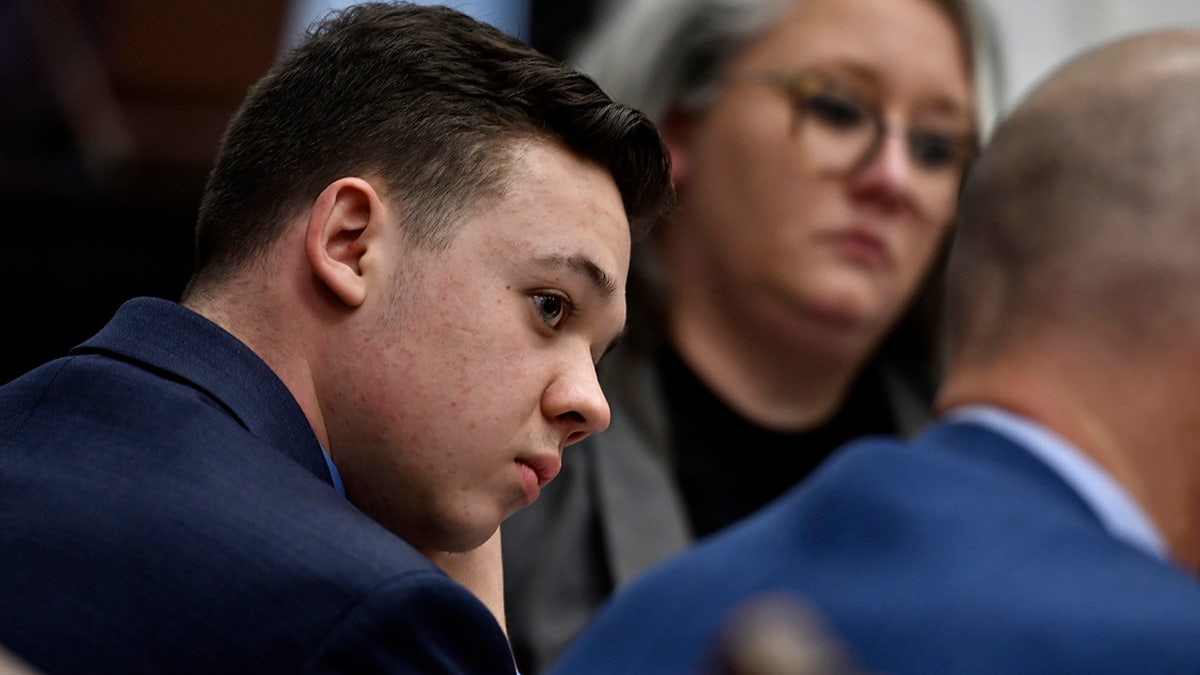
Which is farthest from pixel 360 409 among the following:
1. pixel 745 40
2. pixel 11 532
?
pixel 745 40

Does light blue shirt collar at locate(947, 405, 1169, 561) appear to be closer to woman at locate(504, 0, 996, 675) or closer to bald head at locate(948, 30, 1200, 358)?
bald head at locate(948, 30, 1200, 358)

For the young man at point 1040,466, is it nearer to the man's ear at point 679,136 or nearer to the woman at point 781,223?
the woman at point 781,223

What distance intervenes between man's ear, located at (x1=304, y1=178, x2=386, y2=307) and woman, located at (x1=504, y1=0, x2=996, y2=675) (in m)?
1.10

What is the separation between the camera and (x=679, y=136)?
3.04m

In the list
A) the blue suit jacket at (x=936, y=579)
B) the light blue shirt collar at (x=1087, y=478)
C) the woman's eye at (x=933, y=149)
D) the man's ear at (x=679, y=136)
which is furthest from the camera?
the man's ear at (x=679, y=136)

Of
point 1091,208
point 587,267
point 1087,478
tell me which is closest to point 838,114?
point 587,267

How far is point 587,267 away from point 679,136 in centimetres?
145

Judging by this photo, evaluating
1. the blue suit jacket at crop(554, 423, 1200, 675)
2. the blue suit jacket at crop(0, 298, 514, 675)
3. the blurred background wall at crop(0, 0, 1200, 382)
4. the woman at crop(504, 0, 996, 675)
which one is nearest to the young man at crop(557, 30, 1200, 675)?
the blue suit jacket at crop(554, 423, 1200, 675)

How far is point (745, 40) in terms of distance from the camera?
3.03 metres

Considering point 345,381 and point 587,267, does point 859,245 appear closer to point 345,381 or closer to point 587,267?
point 587,267

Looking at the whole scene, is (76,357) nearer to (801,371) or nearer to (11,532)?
(11,532)

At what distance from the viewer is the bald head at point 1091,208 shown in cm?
113

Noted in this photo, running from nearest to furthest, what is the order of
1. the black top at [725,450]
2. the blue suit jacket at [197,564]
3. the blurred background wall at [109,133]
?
the blue suit jacket at [197,564], the black top at [725,450], the blurred background wall at [109,133]

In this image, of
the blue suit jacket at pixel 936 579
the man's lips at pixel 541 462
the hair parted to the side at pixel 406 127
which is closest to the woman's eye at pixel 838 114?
the hair parted to the side at pixel 406 127
